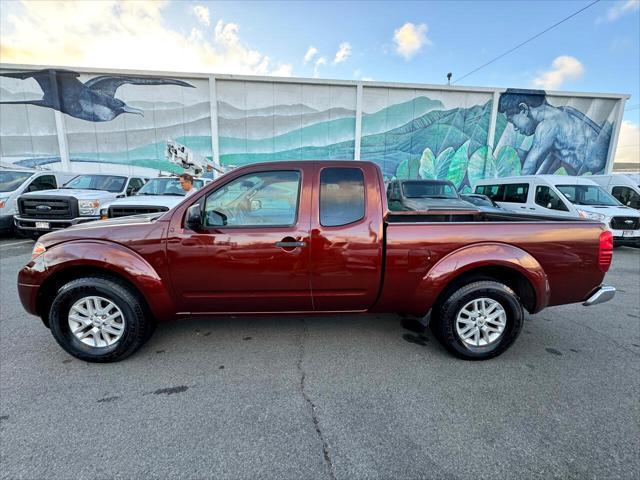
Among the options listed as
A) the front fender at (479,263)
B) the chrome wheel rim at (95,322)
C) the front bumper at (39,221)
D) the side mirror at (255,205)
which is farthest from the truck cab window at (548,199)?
the front bumper at (39,221)

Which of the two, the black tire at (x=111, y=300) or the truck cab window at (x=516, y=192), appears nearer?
the black tire at (x=111, y=300)

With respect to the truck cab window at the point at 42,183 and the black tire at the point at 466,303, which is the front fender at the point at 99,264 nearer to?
the black tire at the point at 466,303

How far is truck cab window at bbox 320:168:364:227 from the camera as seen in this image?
272 centimetres

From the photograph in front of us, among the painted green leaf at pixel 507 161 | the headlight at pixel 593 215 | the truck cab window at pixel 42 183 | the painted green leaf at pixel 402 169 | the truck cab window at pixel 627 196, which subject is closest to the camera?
the headlight at pixel 593 215

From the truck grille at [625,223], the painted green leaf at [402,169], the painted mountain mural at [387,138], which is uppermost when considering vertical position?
the painted mountain mural at [387,138]

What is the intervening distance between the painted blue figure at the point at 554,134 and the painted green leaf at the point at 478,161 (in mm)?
2077

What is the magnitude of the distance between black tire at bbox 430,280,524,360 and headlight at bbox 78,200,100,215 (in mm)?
8319

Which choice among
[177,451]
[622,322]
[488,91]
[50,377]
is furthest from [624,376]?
[488,91]

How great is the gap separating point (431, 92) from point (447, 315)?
16918 millimetres

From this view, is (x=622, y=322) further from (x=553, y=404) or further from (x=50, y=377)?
(x=50, y=377)

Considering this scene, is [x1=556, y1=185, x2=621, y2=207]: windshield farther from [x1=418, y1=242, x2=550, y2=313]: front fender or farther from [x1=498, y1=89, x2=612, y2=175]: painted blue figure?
[x1=498, y1=89, x2=612, y2=175]: painted blue figure

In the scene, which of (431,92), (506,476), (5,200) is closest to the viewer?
(506,476)

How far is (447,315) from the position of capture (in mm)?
2787

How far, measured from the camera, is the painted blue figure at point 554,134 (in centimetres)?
1691
